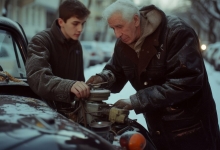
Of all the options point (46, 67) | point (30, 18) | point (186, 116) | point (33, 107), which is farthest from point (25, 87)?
point (30, 18)

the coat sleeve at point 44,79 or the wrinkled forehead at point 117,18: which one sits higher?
the wrinkled forehead at point 117,18

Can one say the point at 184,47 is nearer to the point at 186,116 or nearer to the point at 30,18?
the point at 186,116

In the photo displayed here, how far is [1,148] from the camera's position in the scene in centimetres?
164

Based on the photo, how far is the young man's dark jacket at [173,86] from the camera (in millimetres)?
2781

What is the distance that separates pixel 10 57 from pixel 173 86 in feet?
5.57

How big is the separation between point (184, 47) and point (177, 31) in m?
0.15

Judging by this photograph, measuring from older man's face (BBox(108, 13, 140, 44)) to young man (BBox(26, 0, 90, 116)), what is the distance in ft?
1.40

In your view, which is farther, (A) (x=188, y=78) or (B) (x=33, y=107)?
(A) (x=188, y=78)

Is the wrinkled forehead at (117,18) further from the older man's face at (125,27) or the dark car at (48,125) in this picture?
the dark car at (48,125)

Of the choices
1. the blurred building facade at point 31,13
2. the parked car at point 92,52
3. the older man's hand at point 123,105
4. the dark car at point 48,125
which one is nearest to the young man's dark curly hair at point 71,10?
the dark car at point 48,125

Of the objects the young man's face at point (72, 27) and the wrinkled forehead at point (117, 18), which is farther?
the young man's face at point (72, 27)

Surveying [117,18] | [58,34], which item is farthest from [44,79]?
[117,18]

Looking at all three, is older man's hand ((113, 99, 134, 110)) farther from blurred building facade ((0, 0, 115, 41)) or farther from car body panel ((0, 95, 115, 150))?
blurred building facade ((0, 0, 115, 41))

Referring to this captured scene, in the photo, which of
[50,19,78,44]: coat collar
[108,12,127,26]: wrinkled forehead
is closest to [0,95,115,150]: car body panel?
[108,12,127,26]: wrinkled forehead
